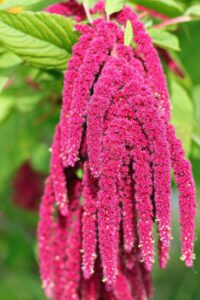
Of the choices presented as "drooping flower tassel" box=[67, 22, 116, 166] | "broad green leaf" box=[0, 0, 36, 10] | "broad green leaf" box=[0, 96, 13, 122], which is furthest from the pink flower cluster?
"broad green leaf" box=[0, 96, 13, 122]

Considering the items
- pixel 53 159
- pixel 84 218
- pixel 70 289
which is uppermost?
pixel 53 159

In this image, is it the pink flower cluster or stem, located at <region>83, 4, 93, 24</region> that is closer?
the pink flower cluster

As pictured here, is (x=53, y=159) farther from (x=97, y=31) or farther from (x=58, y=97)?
(x=58, y=97)

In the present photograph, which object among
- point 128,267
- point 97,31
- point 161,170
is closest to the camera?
point 161,170

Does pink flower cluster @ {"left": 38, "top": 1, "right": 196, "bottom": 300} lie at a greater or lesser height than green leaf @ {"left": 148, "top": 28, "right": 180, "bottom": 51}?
lesser

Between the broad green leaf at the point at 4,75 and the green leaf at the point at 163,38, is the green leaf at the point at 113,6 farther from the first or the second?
the broad green leaf at the point at 4,75

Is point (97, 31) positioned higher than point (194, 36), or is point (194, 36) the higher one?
point (194, 36)

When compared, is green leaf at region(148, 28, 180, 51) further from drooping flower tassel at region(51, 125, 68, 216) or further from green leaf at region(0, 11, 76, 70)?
drooping flower tassel at region(51, 125, 68, 216)

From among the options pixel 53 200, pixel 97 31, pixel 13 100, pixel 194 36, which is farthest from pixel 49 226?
pixel 194 36
